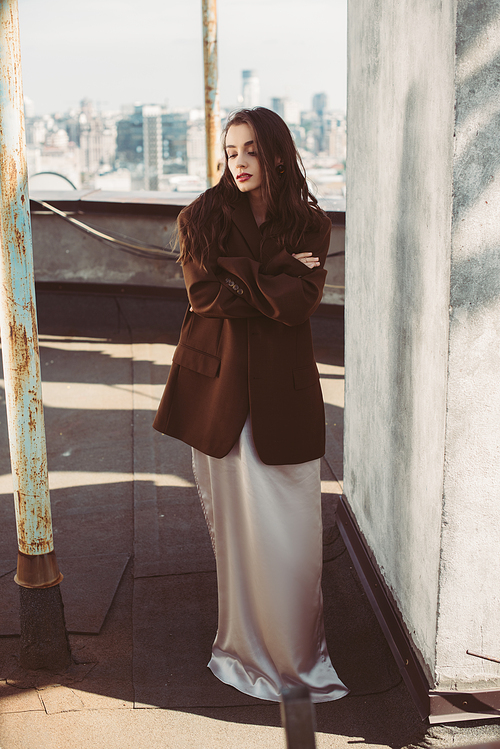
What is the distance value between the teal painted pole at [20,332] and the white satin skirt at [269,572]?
25.4 inches

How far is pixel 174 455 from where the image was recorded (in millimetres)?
5148

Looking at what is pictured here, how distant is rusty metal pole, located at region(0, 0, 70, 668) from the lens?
8.10ft

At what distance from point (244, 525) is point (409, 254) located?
113cm

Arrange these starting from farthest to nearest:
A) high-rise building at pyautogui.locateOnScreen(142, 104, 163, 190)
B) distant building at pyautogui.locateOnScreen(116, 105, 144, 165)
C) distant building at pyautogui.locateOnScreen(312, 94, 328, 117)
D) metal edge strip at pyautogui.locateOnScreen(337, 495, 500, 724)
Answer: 1. distant building at pyautogui.locateOnScreen(312, 94, 328, 117)
2. distant building at pyautogui.locateOnScreen(116, 105, 144, 165)
3. high-rise building at pyautogui.locateOnScreen(142, 104, 163, 190)
4. metal edge strip at pyautogui.locateOnScreen(337, 495, 500, 724)

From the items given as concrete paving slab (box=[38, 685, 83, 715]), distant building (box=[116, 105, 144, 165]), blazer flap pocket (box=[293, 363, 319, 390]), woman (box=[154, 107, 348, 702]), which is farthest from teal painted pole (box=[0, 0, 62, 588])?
distant building (box=[116, 105, 144, 165])

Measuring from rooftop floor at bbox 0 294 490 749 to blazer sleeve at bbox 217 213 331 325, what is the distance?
1.38 meters

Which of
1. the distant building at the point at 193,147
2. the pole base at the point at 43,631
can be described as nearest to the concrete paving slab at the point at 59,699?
the pole base at the point at 43,631

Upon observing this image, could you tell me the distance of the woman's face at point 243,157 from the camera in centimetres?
250

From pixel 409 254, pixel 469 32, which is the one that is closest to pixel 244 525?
pixel 409 254

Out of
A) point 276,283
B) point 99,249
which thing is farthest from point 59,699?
point 99,249

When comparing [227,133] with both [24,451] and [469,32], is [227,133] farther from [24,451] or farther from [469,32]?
[24,451]

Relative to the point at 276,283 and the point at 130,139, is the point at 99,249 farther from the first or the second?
the point at 130,139

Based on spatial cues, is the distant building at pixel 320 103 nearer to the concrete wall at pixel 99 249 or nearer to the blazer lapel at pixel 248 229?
the concrete wall at pixel 99 249

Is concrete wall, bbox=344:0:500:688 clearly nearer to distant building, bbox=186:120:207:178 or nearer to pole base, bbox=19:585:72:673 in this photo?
pole base, bbox=19:585:72:673
